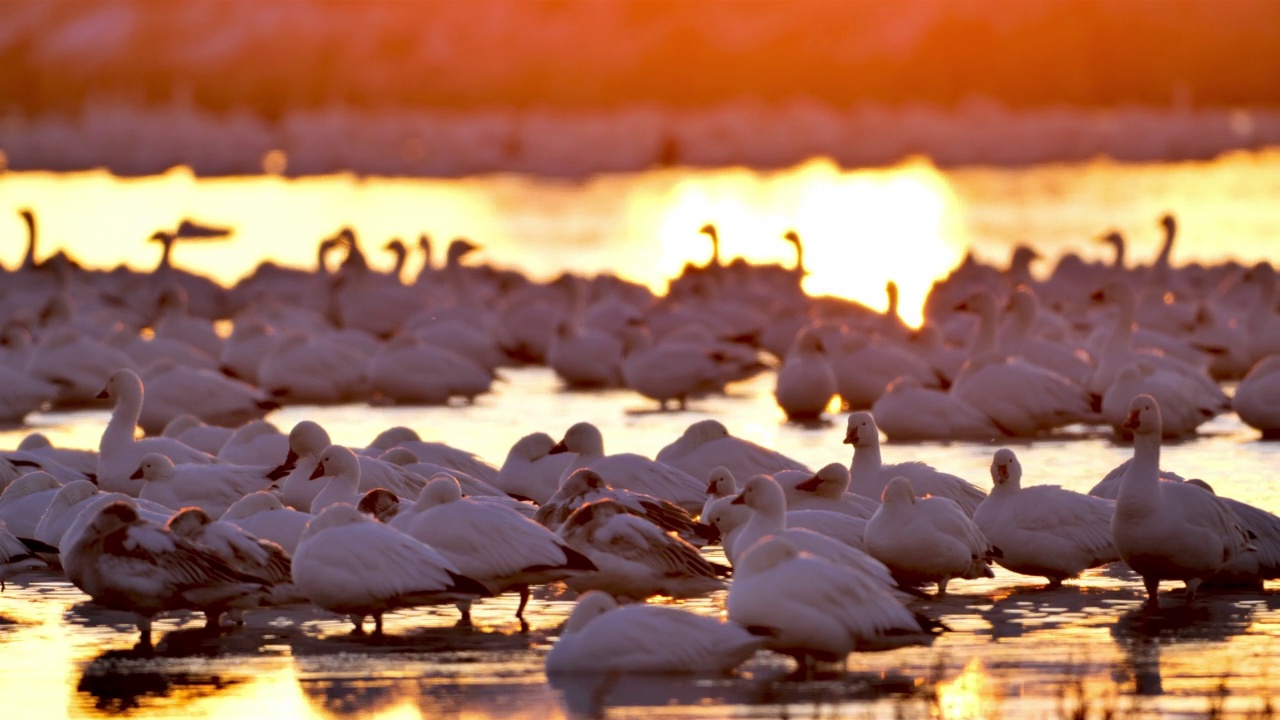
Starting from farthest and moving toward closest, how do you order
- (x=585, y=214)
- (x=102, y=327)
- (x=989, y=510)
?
(x=585, y=214) → (x=102, y=327) → (x=989, y=510)

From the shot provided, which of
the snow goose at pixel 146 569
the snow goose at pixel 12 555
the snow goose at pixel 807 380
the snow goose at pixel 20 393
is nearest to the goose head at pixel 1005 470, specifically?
the snow goose at pixel 146 569

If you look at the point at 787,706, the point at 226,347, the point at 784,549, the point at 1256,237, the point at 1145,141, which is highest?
the point at 1145,141

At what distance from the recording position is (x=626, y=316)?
73.3 feet

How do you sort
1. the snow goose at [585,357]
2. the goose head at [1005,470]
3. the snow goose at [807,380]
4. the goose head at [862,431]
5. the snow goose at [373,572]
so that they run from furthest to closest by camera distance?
the snow goose at [585,357]
the snow goose at [807,380]
the goose head at [862,431]
the goose head at [1005,470]
the snow goose at [373,572]

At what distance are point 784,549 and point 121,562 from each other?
10.0ft

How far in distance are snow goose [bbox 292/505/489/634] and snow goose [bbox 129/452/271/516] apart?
2.54 meters

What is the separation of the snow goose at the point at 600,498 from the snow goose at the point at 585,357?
9.48 metres

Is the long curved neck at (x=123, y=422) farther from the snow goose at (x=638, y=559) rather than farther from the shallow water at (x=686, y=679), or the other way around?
the snow goose at (x=638, y=559)

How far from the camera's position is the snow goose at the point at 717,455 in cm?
1279

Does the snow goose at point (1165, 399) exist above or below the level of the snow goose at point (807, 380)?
below

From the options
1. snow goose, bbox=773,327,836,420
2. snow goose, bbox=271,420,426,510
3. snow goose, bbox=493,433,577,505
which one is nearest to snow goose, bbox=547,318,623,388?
snow goose, bbox=773,327,836,420

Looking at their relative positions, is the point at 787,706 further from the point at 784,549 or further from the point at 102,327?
the point at 102,327

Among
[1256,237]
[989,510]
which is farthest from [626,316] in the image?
[1256,237]

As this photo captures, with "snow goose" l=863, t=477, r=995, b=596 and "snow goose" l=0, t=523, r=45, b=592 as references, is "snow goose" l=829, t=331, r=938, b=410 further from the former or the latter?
"snow goose" l=0, t=523, r=45, b=592
